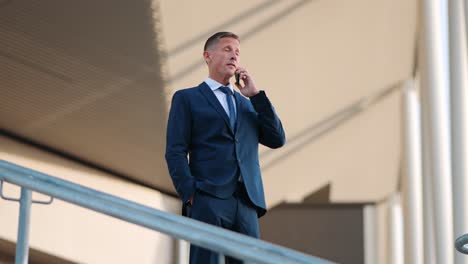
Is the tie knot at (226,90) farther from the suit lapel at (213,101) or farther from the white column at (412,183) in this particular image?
the white column at (412,183)

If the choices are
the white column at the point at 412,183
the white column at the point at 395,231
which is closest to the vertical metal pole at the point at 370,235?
the white column at the point at 395,231

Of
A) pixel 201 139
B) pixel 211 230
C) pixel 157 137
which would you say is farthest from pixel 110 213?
pixel 157 137

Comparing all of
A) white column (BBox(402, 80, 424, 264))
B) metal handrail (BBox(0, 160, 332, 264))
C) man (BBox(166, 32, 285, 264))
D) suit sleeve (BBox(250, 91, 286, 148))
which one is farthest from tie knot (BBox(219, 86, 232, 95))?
white column (BBox(402, 80, 424, 264))

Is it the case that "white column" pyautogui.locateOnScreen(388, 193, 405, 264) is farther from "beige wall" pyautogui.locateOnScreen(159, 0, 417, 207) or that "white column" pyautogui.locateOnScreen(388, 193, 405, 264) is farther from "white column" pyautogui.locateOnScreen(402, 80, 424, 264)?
"white column" pyautogui.locateOnScreen(402, 80, 424, 264)

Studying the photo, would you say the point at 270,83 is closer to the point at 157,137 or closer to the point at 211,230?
the point at 157,137

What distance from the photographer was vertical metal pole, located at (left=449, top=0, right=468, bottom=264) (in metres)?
7.18

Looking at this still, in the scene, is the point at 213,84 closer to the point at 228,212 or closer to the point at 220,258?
the point at 228,212

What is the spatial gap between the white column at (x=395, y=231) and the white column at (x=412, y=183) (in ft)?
3.44

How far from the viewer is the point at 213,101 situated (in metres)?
3.69

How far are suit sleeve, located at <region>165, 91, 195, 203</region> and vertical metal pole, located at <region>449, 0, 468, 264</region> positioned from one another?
3987 mm

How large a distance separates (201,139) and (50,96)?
485 centimetres

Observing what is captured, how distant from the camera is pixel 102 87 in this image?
8.32 meters

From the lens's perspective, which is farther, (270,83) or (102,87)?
(270,83)

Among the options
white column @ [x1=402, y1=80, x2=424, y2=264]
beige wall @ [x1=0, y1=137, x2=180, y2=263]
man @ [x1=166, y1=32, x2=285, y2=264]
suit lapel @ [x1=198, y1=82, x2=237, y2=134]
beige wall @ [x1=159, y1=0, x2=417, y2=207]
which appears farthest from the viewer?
white column @ [x1=402, y1=80, x2=424, y2=264]
